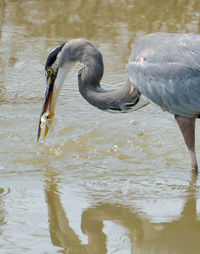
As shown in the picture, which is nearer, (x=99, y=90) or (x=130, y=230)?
(x=130, y=230)

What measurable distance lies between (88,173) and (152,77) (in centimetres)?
94

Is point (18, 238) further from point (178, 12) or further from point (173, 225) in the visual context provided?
point (178, 12)

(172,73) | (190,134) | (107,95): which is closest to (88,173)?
(107,95)

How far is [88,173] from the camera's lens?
4637 mm

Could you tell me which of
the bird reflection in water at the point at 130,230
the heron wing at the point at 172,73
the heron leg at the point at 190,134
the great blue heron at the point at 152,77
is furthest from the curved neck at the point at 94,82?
the bird reflection in water at the point at 130,230

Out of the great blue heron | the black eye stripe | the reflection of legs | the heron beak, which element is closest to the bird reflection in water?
the reflection of legs

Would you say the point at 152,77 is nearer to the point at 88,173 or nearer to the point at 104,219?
the point at 88,173

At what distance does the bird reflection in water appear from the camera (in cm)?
356

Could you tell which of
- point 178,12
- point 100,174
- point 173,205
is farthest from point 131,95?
point 178,12

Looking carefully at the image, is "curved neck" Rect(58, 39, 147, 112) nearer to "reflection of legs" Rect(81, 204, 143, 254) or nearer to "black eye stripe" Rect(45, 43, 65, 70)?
"black eye stripe" Rect(45, 43, 65, 70)

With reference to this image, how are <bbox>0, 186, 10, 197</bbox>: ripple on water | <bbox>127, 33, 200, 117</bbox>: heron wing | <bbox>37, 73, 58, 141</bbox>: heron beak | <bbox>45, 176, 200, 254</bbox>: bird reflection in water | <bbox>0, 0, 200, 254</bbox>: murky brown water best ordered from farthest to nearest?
<bbox>37, 73, 58, 141</bbox>: heron beak < <bbox>127, 33, 200, 117</bbox>: heron wing < <bbox>0, 186, 10, 197</bbox>: ripple on water < <bbox>0, 0, 200, 254</bbox>: murky brown water < <bbox>45, 176, 200, 254</bbox>: bird reflection in water

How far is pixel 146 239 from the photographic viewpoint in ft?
12.0

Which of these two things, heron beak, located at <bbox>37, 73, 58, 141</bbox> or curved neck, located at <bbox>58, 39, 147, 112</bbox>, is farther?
heron beak, located at <bbox>37, 73, 58, 141</bbox>

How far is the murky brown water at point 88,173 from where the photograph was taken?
12.1 feet
